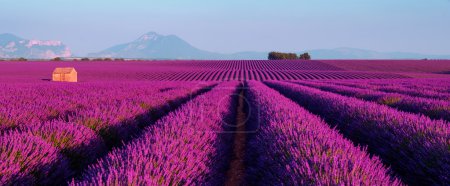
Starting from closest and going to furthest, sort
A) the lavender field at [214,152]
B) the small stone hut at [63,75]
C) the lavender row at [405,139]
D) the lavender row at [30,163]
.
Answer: the lavender field at [214,152]
the lavender row at [30,163]
the lavender row at [405,139]
the small stone hut at [63,75]

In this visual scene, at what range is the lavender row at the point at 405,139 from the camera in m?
3.80

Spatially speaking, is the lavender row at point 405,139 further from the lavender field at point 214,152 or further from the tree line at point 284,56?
the tree line at point 284,56

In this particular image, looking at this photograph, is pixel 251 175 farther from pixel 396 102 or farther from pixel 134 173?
pixel 396 102

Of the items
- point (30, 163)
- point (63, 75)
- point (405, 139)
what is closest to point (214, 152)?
point (30, 163)

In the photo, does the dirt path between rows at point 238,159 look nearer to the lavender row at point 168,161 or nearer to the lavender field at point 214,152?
the lavender field at point 214,152

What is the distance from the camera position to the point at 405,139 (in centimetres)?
465

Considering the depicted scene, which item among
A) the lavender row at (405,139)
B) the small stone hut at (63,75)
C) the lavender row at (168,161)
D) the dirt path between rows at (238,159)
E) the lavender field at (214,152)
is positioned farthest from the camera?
the small stone hut at (63,75)

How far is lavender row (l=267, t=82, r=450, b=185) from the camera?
3.80m

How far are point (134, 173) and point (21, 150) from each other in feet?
5.48

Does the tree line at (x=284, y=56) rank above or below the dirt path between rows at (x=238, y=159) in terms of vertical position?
above

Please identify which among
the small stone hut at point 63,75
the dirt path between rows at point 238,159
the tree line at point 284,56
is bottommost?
the dirt path between rows at point 238,159

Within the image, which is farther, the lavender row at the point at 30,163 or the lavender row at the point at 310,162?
the lavender row at the point at 30,163

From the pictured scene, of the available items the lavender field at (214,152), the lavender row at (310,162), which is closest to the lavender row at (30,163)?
the lavender field at (214,152)

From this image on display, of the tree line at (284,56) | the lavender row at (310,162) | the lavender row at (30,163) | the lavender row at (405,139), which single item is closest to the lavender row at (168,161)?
the lavender row at (30,163)
